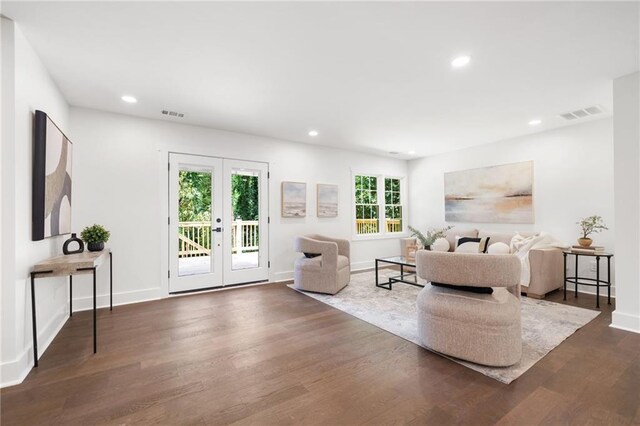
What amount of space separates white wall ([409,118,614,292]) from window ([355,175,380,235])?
1.96 metres

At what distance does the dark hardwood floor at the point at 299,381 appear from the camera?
5.64 feet

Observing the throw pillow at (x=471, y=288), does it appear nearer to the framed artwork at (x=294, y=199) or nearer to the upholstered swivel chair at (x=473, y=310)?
the upholstered swivel chair at (x=473, y=310)

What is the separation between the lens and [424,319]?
2.52 m

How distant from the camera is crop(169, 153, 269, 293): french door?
436 cm

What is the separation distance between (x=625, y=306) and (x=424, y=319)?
7.45ft

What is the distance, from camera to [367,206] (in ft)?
22.0

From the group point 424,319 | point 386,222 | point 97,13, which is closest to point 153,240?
point 97,13

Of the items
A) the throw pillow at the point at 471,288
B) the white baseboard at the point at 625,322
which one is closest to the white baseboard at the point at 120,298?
the throw pillow at the point at 471,288

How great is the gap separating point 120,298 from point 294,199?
302 cm

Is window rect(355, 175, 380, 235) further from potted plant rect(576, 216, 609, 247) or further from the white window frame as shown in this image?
potted plant rect(576, 216, 609, 247)

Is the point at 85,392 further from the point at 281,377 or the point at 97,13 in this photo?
the point at 97,13

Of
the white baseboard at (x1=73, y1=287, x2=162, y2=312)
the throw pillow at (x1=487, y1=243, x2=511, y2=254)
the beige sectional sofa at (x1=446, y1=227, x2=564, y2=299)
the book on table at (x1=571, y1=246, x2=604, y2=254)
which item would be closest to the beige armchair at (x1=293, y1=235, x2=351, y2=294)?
the white baseboard at (x1=73, y1=287, x2=162, y2=312)

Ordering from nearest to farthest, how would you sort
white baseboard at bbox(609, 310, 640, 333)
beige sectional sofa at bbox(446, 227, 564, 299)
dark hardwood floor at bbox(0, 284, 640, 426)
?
dark hardwood floor at bbox(0, 284, 640, 426), white baseboard at bbox(609, 310, 640, 333), beige sectional sofa at bbox(446, 227, 564, 299)

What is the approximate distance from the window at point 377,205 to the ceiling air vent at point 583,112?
346 cm
